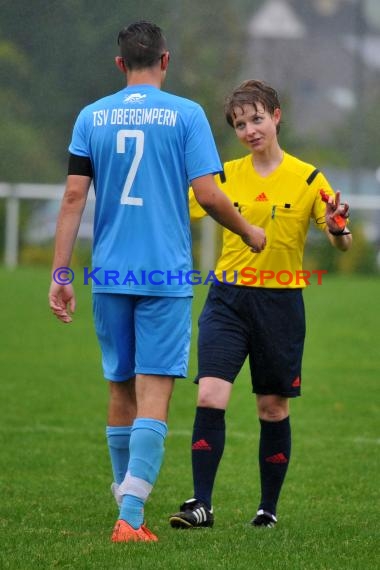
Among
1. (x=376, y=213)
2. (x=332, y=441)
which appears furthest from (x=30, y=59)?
(x=332, y=441)

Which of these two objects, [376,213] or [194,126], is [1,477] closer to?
[194,126]

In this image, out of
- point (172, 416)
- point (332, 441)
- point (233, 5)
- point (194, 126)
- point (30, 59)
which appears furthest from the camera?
point (233, 5)

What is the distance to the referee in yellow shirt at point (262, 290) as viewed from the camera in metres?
5.76

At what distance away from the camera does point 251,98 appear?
19.2 feet

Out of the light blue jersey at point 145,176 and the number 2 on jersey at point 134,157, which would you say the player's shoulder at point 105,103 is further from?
the number 2 on jersey at point 134,157

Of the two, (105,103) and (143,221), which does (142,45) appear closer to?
(105,103)

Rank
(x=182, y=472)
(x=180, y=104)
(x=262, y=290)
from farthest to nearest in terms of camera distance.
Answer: (x=182, y=472), (x=262, y=290), (x=180, y=104)

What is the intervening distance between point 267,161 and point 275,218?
0.28 metres

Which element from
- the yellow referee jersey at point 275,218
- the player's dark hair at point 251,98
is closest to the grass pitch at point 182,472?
the yellow referee jersey at point 275,218

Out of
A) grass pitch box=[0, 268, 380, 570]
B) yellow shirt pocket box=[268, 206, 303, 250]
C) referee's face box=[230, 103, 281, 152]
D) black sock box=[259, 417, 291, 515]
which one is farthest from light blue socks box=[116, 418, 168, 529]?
referee's face box=[230, 103, 281, 152]

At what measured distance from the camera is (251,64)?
83.4 ft

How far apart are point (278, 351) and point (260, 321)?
155 millimetres

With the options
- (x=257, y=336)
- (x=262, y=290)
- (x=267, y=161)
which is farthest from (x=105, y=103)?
(x=257, y=336)

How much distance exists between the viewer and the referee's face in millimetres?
5848
